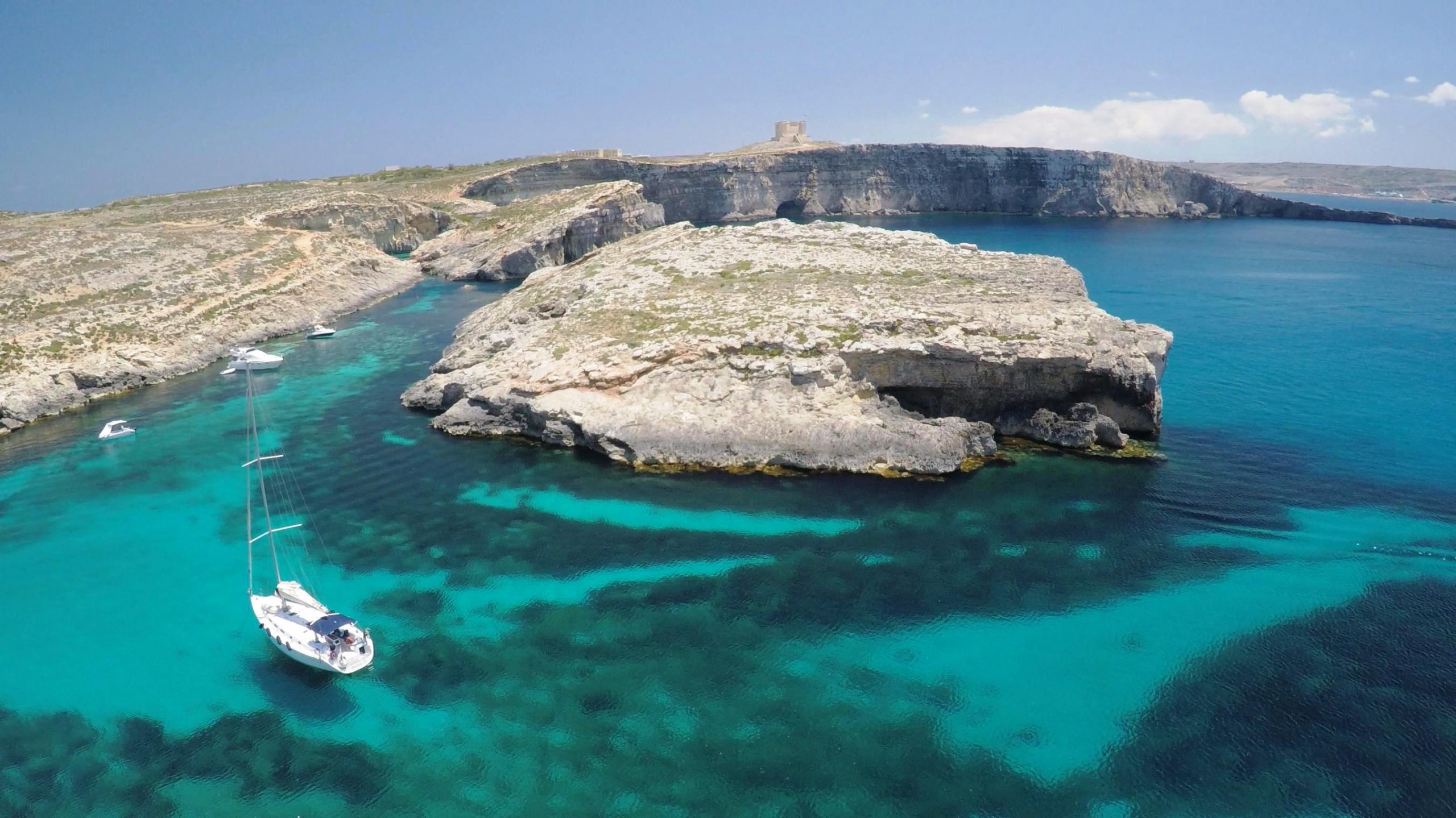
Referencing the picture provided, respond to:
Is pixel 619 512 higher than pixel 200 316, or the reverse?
pixel 200 316

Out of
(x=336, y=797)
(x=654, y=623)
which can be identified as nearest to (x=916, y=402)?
(x=654, y=623)

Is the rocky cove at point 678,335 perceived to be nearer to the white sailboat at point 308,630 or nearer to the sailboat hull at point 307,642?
the white sailboat at point 308,630

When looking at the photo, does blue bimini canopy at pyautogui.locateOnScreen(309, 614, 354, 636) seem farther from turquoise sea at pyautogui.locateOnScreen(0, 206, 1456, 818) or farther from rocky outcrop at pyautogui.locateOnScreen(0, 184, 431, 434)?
rocky outcrop at pyautogui.locateOnScreen(0, 184, 431, 434)

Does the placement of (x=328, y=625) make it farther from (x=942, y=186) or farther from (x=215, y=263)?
(x=942, y=186)

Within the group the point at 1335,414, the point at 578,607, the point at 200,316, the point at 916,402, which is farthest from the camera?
the point at 200,316

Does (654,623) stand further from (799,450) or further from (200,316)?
(200,316)

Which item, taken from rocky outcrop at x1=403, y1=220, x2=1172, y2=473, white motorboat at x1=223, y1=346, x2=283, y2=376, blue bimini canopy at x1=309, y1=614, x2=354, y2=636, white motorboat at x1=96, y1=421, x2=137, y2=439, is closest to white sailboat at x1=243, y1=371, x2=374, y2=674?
blue bimini canopy at x1=309, y1=614, x2=354, y2=636

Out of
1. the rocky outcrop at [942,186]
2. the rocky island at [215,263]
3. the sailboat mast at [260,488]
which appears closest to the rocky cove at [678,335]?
the rocky island at [215,263]

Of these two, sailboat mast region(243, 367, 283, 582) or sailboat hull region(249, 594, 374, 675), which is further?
sailboat mast region(243, 367, 283, 582)
